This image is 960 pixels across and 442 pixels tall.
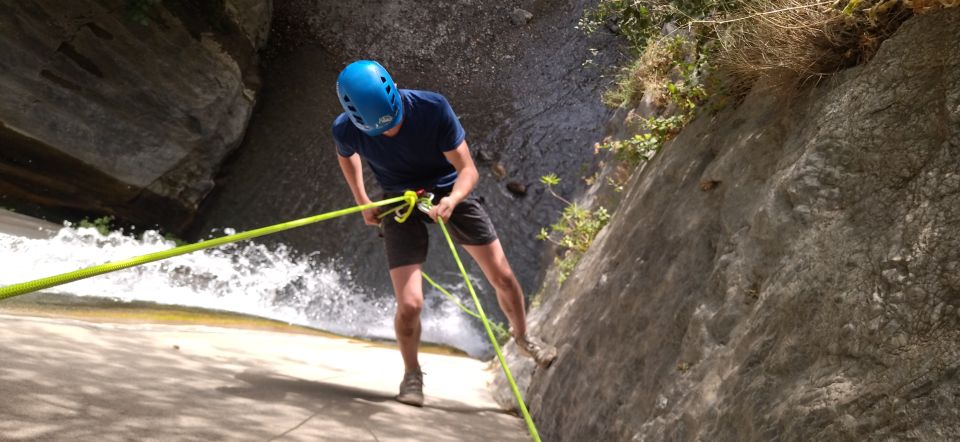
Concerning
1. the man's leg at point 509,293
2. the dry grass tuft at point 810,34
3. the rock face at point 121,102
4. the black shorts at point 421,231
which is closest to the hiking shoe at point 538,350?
the man's leg at point 509,293

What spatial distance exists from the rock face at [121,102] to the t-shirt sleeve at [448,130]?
5.28m

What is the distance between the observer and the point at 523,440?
3182 mm

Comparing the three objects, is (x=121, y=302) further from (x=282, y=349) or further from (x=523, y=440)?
(x=523, y=440)

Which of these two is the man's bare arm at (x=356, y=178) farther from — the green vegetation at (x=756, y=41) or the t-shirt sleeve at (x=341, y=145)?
the green vegetation at (x=756, y=41)

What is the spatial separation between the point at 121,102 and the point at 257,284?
240cm

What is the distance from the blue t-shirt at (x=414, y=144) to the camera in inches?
134

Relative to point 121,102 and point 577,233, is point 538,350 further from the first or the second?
point 121,102

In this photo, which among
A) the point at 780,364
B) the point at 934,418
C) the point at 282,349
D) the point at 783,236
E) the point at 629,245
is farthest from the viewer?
the point at 282,349

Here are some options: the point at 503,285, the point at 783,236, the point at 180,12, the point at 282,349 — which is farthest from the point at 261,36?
the point at 783,236

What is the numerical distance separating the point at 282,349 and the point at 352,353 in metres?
0.74

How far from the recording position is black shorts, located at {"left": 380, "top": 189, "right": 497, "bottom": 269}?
11.6 ft

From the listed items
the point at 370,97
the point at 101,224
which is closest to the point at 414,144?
the point at 370,97

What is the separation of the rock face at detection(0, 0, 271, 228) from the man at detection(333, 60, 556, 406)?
4.77 m

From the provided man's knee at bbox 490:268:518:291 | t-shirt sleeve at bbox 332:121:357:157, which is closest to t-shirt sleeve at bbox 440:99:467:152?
t-shirt sleeve at bbox 332:121:357:157
